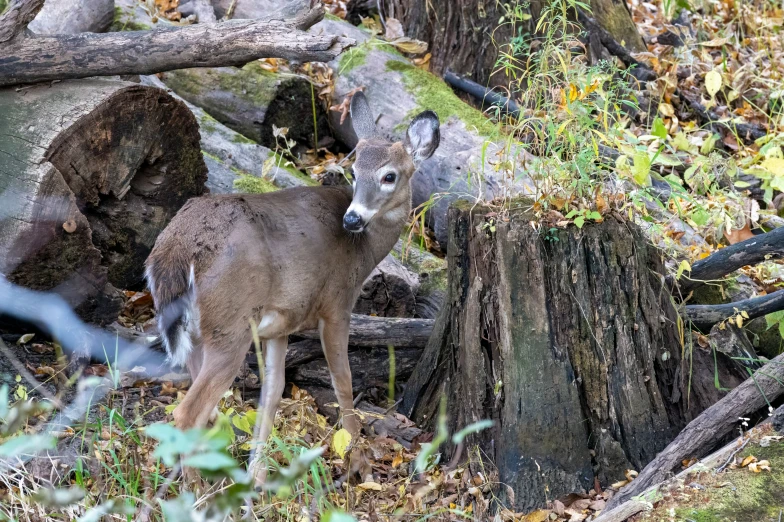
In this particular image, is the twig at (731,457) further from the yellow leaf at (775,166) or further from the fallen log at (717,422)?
the yellow leaf at (775,166)

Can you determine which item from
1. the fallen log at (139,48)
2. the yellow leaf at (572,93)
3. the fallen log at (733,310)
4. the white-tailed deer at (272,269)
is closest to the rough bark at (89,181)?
the fallen log at (139,48)

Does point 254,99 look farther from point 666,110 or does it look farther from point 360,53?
point 666,110

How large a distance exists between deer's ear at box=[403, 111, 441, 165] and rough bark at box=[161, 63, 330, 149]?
7.10 feet

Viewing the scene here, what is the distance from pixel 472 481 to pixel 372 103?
394 cm

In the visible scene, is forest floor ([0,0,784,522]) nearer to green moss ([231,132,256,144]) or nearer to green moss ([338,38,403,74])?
green moss ([338,38,403,74])

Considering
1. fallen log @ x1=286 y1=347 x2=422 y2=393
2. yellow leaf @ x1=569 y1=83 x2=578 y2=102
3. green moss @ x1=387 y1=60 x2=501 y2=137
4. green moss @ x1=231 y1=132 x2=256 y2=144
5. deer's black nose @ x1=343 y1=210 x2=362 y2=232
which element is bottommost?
fallen log @ x1=286 y1=347 x2=422 y2=393

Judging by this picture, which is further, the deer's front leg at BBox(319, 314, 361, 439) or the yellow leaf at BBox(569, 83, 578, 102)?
the deer's front leg at BBox(319, 314, 361, 439)

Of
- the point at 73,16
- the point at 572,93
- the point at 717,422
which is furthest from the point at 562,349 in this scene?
the point at 73,16

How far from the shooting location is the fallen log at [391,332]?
5.48 m

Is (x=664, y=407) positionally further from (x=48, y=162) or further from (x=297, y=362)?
Answer: (x=48, y=162)

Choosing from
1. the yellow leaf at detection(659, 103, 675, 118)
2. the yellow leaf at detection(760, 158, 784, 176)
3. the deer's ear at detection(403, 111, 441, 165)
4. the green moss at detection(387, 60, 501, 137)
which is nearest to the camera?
the deer's ear at detection(403, 111, 441, 165)

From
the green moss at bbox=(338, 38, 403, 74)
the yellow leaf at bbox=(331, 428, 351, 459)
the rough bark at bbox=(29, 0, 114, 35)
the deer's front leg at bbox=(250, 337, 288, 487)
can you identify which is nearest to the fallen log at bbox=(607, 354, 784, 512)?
the yellow leaf at bbox=(331, 428, 351, 459)

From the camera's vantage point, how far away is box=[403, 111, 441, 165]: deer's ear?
554cm

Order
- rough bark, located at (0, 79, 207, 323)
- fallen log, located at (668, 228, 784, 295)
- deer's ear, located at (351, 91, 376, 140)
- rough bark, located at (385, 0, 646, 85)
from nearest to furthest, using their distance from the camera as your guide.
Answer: fallen log, located at (668, 228, 784, 295) → rough bark, located at (0, 79, 207, 323) → deer's ear, located at (351, 91, 376, 140) → rough bark, located at (385, 0, 646, 85)
